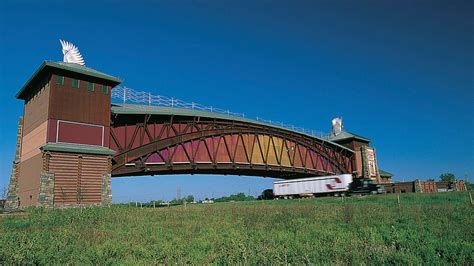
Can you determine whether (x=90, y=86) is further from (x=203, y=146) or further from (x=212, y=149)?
(x=212, y=149)

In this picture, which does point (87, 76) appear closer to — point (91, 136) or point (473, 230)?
point (91, 136)

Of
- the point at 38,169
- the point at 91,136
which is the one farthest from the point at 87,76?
the point at 38,169

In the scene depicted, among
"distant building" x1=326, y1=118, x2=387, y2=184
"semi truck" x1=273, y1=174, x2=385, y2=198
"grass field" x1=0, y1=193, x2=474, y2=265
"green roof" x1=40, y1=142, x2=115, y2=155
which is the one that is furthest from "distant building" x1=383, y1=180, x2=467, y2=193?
"green roof" x1=40, y1=142, x2=115, y2=155

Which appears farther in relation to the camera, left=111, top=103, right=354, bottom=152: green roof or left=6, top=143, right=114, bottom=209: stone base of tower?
left=111, top=103, right=354, bottom=152: green roof

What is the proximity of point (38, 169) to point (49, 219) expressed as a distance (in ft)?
44.5

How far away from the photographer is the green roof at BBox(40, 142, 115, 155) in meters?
29.6

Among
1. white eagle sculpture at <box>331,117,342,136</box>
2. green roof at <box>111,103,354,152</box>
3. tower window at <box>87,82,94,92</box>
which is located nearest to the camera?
tower window at <box>87,82,94,92</box>

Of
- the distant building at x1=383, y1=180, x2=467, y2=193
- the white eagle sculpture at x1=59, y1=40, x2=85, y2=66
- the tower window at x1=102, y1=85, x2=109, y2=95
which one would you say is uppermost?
the white eagle sculpture at x1=59, y1=40, x2=85, y2=66

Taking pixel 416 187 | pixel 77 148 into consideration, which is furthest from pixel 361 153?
pixel 77 148

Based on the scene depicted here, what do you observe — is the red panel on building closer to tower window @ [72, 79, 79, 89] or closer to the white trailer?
tower window @ [72, 79, 79, 89]

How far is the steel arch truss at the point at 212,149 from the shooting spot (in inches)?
1457

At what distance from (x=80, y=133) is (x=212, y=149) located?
1694cm

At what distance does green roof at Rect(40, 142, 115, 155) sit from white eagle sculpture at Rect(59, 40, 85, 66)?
442 inches

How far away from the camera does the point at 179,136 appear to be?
40531mm
